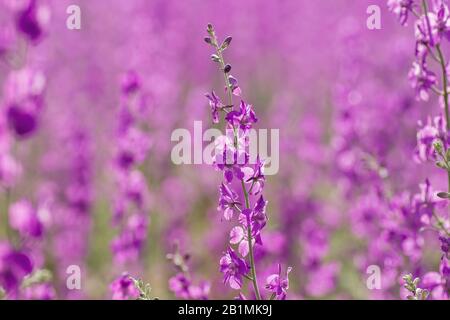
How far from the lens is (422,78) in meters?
2.43

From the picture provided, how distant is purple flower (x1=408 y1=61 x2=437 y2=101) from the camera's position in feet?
7.94

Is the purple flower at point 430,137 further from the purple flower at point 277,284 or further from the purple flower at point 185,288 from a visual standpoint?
the purple flower at point 185,288

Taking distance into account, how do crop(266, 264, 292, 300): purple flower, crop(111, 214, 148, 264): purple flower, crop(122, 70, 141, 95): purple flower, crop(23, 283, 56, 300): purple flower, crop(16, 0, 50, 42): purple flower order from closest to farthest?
crop(266, 264, 292, 300): purple flower < crop(16, 0, 50, 42): purple flower < crop(23, 283, 56, 300): purple flower < crop(111, 214, 148, 264): purple flower < crop(122, 70, 141, 95): purple flower

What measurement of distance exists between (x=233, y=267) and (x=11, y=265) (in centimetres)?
68

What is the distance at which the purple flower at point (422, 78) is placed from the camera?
2.42 m

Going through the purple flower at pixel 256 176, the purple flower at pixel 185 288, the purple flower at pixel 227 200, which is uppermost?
the purple flower at pixel 256 176

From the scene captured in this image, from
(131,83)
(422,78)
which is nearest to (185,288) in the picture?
(422,78)

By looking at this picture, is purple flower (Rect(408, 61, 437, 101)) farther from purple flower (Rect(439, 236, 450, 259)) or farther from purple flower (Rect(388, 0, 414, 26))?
purple flower (Rect(439, 236, 450, 259))

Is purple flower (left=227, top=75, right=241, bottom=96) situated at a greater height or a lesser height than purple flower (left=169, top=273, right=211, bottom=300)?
greater

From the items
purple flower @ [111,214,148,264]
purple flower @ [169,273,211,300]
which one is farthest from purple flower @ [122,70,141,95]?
purple flower @ [169,273,211,300]

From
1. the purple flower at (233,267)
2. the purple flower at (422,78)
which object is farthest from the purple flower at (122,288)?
the purple flower at (422,78)

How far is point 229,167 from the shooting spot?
1.97 metres

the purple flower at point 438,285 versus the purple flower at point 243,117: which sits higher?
the purple flower at point 243,117

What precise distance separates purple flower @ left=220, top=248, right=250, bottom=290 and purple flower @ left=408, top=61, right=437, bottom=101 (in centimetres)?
97
